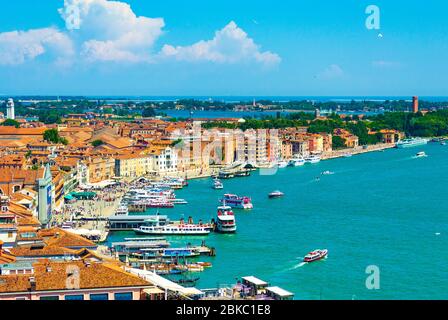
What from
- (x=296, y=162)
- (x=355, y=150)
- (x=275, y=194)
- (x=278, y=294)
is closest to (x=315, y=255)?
(x=278, y=294)

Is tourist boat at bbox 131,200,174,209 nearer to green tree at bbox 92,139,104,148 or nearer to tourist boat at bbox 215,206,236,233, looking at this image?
tourist boat at bbox 215,206,236,233

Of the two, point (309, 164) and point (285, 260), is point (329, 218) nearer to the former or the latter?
point (285, 260)

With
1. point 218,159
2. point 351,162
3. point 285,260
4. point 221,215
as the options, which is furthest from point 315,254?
point 351,162

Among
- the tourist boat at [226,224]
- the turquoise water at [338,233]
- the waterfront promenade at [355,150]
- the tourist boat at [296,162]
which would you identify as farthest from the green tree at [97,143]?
the tourist boat at [226,224]

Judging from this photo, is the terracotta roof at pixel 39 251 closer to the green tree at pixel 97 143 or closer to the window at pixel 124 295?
the window at pixel 124 295

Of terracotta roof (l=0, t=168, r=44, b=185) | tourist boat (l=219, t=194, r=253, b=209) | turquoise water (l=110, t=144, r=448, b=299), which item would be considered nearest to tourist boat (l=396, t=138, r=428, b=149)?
turquoise water (l=110, t=144, r=448, b=299)

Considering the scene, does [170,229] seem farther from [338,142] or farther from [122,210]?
[338,142]
